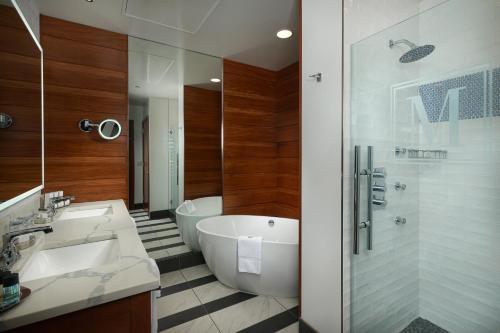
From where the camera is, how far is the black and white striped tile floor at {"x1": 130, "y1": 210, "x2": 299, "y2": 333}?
1.91 metres

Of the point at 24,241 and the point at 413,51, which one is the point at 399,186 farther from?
the point at 24,241

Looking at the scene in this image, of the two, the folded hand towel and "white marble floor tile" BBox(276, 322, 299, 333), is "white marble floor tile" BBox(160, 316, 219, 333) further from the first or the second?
the folded hand towel

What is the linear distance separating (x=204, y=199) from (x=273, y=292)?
1.39 metres

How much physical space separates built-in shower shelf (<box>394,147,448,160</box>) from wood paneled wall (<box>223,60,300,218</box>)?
156 centimetres

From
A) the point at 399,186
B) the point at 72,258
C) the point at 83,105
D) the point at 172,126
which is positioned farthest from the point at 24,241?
the point at 399,186

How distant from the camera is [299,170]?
6.09ft

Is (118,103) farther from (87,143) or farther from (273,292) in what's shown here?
(273,292)

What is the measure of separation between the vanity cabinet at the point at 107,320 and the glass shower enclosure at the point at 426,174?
47.4 inches

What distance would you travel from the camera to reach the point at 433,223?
1725 millimetres

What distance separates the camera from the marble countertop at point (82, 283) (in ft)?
2.50

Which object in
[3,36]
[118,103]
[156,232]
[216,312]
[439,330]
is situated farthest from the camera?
[156,232]

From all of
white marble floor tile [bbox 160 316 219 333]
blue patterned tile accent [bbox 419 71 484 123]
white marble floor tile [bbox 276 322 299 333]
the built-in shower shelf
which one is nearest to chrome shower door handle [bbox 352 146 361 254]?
the built-in shower shelf

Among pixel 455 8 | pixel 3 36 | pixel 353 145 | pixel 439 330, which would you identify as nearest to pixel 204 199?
pixel 353 145

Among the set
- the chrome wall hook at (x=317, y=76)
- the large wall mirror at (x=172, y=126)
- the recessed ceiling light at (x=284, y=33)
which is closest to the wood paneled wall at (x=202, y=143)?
the large wall mirror at (x=172, y=126)
